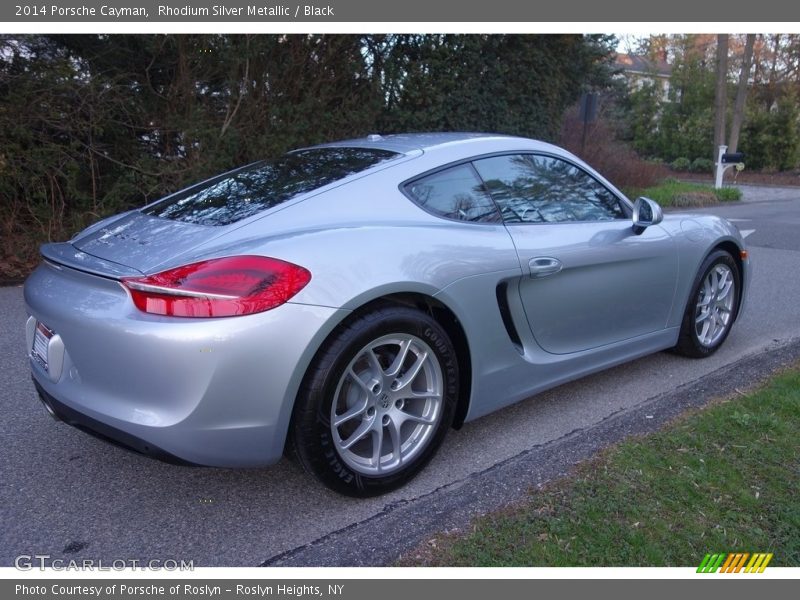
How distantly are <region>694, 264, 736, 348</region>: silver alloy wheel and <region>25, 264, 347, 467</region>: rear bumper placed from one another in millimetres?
2932

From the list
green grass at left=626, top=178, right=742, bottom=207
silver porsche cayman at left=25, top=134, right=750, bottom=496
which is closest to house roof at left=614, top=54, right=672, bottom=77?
green grass at left=626, top=178, right=742, bottom=207

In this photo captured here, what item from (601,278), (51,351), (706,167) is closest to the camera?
(51,351)

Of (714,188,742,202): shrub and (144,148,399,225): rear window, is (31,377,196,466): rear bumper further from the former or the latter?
(714,188,742,202): shrub

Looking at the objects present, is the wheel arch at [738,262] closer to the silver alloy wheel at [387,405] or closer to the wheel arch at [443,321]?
the wheel arch at [443,321]

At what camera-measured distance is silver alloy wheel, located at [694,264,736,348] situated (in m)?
4.45

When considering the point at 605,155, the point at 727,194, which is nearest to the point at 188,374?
the point at 605,155

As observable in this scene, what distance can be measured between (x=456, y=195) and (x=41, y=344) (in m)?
1.90

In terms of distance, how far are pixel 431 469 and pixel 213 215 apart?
1467mm

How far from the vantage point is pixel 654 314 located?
403 cm

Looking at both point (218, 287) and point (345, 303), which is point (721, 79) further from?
point (218, 287)

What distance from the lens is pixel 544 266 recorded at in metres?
3.26

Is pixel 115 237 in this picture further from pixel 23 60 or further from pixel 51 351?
pixel 23 60

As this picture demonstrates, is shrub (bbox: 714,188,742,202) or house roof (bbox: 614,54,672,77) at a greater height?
house roof (bbox: 614,54,672,77)

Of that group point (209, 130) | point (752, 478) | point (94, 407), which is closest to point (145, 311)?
point (94, 407)
